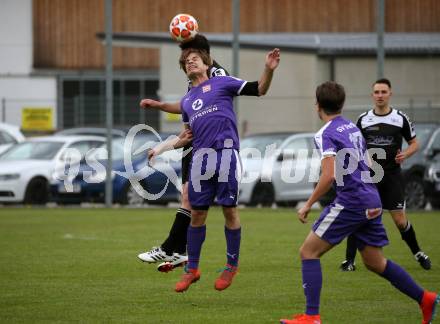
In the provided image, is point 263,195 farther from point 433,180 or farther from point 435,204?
point 433,180

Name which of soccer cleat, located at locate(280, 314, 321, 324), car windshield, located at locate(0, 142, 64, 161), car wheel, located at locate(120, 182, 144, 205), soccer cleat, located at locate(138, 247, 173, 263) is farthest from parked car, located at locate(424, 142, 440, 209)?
soccer cleat, located at locate(280, 314, 321, 324)

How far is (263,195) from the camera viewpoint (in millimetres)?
23938

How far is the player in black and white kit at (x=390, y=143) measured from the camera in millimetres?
12422

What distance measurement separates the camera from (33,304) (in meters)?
9.37

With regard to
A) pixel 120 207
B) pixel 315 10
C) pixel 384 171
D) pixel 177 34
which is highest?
pixel 315 10

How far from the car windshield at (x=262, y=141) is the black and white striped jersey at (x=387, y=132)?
11292 mm

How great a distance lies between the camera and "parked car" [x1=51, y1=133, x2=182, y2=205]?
23672mm

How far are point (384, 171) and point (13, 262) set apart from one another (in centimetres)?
436

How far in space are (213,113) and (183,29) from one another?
1.28 meters

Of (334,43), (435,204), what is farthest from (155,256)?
(334,43)

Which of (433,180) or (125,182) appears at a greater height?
(433,180)

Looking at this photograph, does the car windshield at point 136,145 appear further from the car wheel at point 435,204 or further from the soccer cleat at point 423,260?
the soccer cleat at point 423,260

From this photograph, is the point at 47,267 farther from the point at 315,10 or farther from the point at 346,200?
the point at 315,10

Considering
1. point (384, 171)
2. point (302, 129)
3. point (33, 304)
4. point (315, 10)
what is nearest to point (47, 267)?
point (33, 304)
